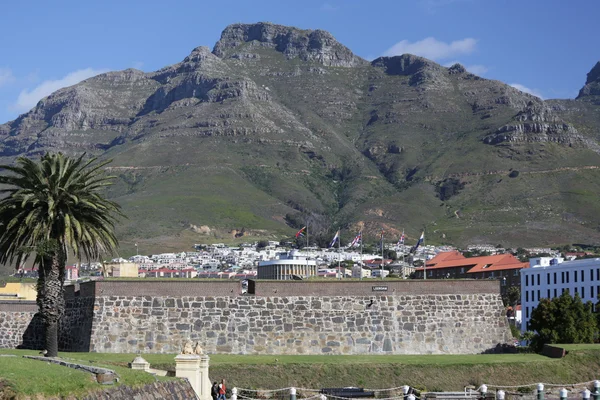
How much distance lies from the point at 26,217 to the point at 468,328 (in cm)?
2287

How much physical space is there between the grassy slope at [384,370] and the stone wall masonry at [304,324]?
204 cm

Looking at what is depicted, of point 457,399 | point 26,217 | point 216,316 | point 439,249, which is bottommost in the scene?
point 457,399

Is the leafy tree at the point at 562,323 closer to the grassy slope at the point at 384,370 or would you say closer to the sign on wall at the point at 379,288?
the grassy slope at the point at 384,370

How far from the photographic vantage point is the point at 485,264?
470 ft

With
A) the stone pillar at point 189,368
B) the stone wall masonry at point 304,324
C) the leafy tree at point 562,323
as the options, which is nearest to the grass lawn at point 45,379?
the stone pillar at point 189,368

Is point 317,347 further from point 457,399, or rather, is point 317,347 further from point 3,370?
point 3,370

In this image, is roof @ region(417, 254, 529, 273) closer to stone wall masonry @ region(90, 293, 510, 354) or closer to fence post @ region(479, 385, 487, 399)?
stone wall masonry @ region(90, 293, 510, 354)

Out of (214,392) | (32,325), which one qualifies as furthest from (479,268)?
(214,392)

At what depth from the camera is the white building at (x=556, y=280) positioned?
336 ft

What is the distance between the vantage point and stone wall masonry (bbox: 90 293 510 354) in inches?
1901

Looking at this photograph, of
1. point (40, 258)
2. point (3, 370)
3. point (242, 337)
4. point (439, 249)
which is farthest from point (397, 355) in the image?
point (439, 249)

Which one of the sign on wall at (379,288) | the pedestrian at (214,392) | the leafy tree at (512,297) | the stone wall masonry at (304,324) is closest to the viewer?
the pedestrian at (214,392)

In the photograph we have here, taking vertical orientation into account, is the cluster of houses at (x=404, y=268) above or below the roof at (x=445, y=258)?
below

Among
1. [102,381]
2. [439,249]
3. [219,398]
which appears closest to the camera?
[102,381]
